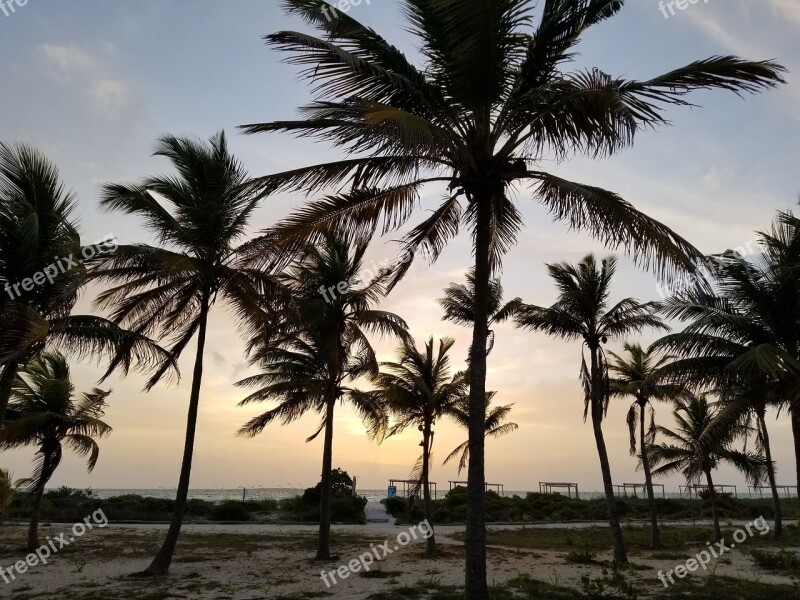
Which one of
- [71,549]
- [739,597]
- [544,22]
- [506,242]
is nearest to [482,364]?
[506,242]

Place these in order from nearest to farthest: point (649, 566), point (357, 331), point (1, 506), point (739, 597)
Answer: point (739, 597), point (649, 566), point (357, 331), point (1, 506)

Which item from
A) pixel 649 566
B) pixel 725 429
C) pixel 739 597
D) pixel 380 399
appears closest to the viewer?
pixel 739 597

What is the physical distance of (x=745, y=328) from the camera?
13.3m

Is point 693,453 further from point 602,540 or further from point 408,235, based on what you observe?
point 408,235

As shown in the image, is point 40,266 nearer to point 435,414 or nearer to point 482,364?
point 482,364

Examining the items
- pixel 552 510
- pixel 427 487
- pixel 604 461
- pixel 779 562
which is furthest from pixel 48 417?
pixel 552 510

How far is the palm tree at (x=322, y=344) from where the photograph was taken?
15797 mm

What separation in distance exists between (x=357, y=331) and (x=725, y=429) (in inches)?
384

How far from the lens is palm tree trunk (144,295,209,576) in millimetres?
12805

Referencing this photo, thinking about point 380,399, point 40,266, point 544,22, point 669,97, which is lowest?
point 380,399

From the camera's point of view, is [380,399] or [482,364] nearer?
[482,364]

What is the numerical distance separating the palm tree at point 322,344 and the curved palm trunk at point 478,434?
20.9 feet

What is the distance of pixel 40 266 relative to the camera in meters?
10.9

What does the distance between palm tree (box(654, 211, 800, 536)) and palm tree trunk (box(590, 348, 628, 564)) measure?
231 centimetres
